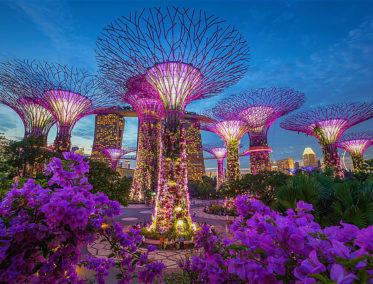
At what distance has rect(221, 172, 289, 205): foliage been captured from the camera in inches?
522

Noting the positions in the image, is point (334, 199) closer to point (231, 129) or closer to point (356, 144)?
point (231, 129)

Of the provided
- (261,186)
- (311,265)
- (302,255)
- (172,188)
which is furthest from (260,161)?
(311,265)

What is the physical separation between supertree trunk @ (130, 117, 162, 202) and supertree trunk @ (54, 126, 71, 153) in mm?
8156

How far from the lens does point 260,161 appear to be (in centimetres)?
2255

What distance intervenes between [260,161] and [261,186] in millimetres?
9491

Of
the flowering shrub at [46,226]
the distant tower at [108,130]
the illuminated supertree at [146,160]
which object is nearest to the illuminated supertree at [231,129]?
the illuminated supertree at [146,160]

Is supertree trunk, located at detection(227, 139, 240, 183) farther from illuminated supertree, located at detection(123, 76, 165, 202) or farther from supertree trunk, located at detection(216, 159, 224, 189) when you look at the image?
supertree trunk, located at detection(216, 159, 224, 189)

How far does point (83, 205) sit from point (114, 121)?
68049 mm

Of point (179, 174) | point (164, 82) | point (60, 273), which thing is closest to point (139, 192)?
point (179, 174)

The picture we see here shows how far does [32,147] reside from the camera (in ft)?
48.6

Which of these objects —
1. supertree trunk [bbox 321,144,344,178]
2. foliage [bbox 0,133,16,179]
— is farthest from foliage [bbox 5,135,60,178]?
supertree trunk [bbox 321,144,344,178]

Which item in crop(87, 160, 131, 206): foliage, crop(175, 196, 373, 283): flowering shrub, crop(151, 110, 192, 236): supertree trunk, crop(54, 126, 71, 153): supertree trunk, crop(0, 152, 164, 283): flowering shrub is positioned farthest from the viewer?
crop(54, 126, 71, 153): supertree trunk

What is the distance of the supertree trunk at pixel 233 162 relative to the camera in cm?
1898

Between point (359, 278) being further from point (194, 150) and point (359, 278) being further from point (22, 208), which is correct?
point (194, 150)
